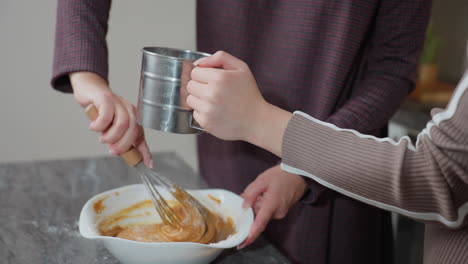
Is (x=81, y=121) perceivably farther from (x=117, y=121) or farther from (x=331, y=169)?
(x=331, y=169)

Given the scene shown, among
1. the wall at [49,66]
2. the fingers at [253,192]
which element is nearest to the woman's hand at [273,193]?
the fingers at [253,192]

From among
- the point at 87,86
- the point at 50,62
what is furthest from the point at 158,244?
the point at 50,62

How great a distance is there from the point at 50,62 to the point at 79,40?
115 centimetres

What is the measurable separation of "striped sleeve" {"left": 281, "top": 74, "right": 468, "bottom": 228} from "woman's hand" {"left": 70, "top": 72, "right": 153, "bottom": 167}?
295 mm

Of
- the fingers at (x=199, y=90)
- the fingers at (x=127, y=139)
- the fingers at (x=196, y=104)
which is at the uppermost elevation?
the fingers at (x=199, y=90)

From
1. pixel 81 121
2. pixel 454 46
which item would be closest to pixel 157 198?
pixel 81 121

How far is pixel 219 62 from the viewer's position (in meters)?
0.66

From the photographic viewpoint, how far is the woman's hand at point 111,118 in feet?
2.68

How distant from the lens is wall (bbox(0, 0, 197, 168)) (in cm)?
194

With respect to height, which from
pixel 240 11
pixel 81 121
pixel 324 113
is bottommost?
pixel 81 121

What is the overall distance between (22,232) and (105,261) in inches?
7.4

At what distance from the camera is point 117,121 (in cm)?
82

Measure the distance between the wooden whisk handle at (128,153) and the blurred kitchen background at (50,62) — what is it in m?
1.23

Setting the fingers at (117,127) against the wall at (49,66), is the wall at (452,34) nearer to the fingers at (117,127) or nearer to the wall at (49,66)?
the wall at (49,66)
